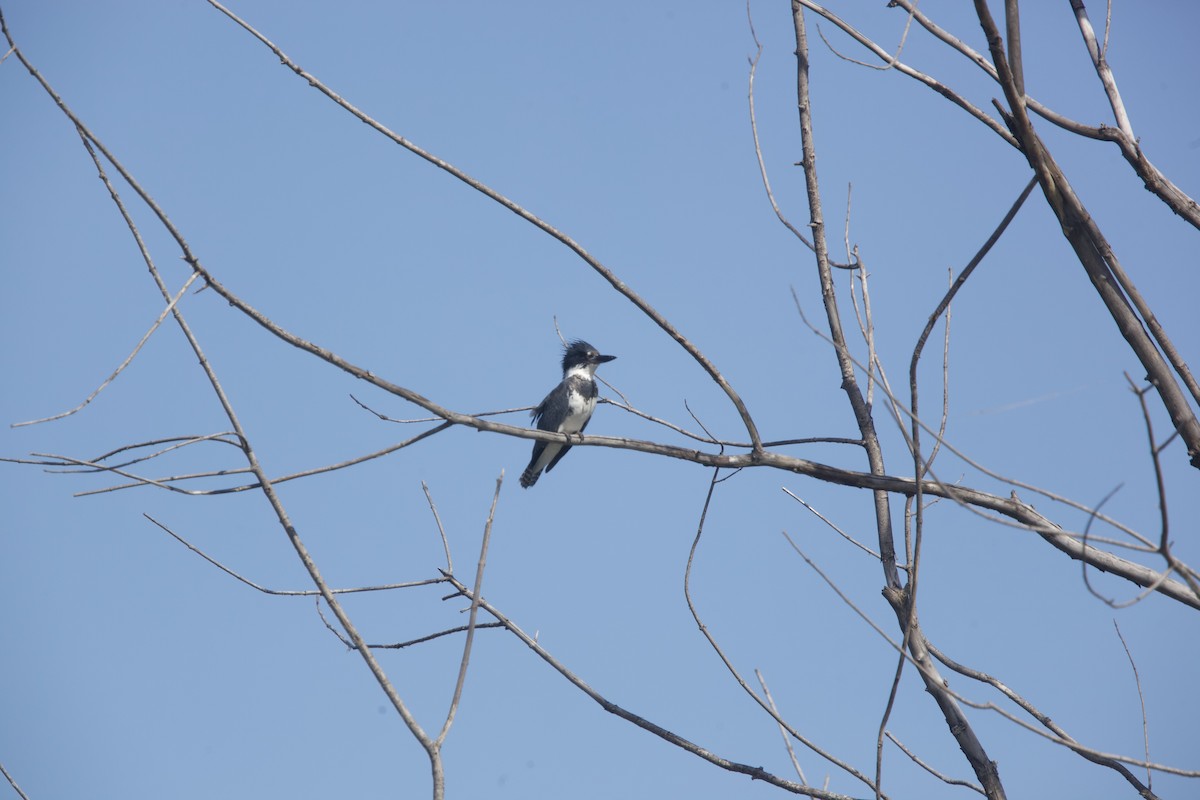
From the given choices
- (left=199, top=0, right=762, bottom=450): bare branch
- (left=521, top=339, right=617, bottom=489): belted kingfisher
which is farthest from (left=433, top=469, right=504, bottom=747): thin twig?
(left=521, top=339, right=617, bottom=489): belted kingfisher

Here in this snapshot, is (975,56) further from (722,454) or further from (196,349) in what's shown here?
(196,349)

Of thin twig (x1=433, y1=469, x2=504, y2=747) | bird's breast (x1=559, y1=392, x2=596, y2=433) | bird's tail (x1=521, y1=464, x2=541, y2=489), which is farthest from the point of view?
bird's tail (x1=521, y1=464, x2=541, y2=489)

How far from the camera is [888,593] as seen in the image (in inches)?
164

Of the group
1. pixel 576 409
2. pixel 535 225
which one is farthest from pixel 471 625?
pixel 576 409

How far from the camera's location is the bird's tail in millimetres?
11250

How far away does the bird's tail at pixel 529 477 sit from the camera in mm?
11250

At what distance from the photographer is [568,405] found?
10.6 meters

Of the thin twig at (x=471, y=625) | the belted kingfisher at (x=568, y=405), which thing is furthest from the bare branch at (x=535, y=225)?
the belted kingfisher at (x=568, y=405)

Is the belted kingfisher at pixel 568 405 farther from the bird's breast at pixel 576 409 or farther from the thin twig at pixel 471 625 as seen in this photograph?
the thin twig at pixel 471 625

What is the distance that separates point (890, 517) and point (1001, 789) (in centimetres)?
118

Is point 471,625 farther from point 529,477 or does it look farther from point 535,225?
point 529,477

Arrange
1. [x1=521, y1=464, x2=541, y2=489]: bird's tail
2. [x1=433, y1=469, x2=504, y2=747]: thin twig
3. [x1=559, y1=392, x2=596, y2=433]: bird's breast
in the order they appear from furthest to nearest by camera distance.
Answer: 1. [x1=521, y1=464, x2=541, y2=489]: bird's tail
2. [x1=559, y1=392, x2=596, y2=433]: bird's breast
3. [x1=433, y1=469, x2=504, y2=747]: thin twig

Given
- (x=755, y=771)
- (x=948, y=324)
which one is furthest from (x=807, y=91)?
(x=755, y=771)

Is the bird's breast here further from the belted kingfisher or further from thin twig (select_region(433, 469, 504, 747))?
thin twig (select_region(433, 469, 504, 747))
